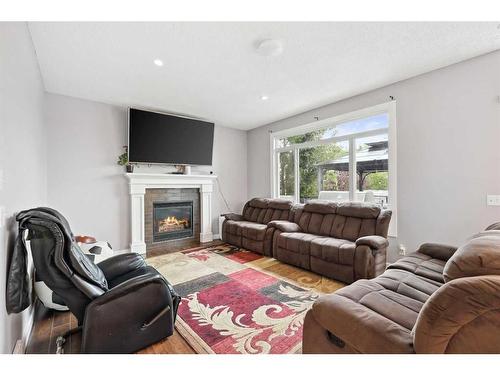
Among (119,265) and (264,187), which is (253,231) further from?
(119,265)

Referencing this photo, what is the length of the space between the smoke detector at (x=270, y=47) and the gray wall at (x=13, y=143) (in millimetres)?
1856

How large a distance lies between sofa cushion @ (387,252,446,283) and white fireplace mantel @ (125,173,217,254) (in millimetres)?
3685

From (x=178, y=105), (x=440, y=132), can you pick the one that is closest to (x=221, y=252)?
(x=178, y=105)

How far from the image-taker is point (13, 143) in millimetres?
1574

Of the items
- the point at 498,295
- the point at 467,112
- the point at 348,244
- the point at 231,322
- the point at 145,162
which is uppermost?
the point at 467,112

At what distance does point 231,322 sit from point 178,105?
348 centimetres

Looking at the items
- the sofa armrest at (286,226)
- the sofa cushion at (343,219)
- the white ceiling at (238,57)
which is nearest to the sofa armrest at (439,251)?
the sofa cushion at (343,219)

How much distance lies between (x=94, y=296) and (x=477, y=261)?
215 centimetres

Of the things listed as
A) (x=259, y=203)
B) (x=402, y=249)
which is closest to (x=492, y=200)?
(x=402, y=249)

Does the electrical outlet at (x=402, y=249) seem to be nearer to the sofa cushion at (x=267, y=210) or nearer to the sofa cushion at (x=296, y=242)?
the sofa cushion at (x=296, y=242)

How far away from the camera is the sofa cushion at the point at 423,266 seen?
6.15 feet

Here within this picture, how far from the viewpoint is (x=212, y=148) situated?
502 cm
